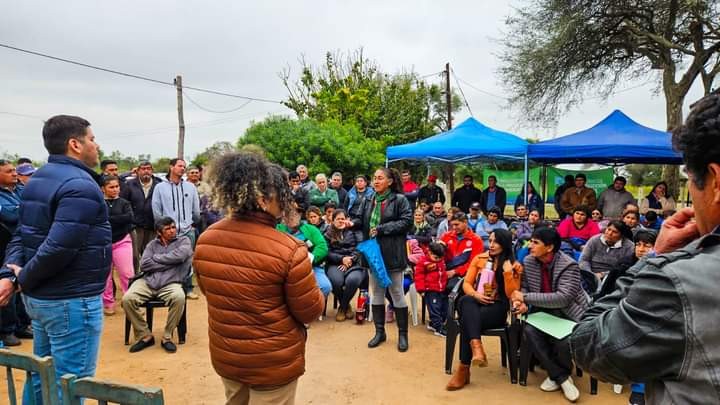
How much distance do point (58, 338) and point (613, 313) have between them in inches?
99.3

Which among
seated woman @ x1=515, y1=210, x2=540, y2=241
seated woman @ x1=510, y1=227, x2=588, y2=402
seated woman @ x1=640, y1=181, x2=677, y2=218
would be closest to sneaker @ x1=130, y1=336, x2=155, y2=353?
seated woman @ x1=510, y1=227, x2=588, y2=402

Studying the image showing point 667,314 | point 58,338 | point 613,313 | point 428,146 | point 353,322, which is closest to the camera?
point 667,314

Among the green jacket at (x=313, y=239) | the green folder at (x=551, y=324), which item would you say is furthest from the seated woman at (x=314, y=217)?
the green folder at (x=551, y=324)

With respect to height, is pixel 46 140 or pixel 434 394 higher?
pixel 46 140

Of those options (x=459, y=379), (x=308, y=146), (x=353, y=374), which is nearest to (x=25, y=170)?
(x=353, y=374)

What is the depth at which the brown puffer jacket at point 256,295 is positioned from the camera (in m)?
1.90

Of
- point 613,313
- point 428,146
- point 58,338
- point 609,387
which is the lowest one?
point 609,387

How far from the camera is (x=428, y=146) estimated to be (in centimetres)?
927

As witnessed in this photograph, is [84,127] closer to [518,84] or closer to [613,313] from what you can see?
[613,313]

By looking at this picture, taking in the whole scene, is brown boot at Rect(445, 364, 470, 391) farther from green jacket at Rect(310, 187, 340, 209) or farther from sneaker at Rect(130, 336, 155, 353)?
green jacket at Rect(310, 187, 340, 209)

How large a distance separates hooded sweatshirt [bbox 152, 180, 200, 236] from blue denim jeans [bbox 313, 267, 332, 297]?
1.93 meters

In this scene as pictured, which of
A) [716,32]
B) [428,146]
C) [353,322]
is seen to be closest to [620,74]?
[716,32]

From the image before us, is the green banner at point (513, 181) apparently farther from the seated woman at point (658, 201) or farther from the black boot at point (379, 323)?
the black boot at point (379, 323)

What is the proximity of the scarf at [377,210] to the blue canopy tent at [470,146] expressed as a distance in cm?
475
